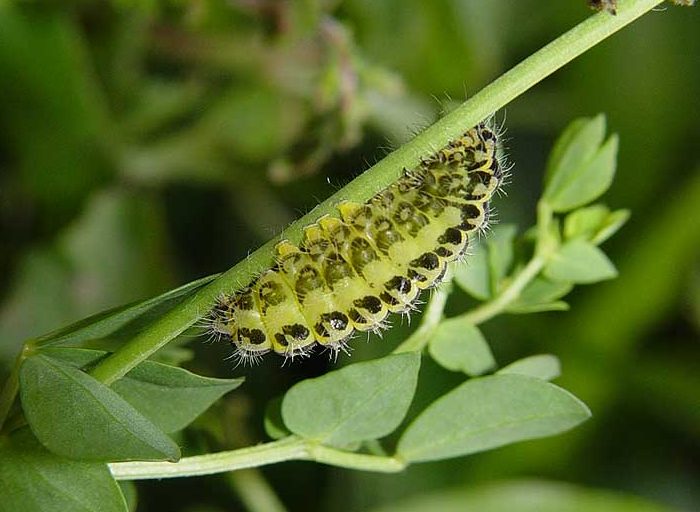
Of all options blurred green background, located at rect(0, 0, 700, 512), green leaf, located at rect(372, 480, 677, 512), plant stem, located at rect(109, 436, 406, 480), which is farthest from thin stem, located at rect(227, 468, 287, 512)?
plant stem, located at rect(109, 436, 406, 480)

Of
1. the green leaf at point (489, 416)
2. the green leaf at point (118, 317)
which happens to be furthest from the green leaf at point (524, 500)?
the green leaf at point (118, 317)

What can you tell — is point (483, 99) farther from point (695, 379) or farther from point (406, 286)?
point (695, 379)

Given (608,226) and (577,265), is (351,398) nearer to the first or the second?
(577,265)

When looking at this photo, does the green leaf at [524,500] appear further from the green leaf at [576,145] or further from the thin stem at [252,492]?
the green leaf at [576,145]

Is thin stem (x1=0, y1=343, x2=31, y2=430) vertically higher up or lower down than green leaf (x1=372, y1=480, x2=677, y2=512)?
higher up

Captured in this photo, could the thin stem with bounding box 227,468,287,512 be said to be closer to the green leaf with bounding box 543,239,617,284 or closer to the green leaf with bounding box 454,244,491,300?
the green leaf with bounding box 454,244,491,300

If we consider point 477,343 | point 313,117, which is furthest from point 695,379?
point 477,343
